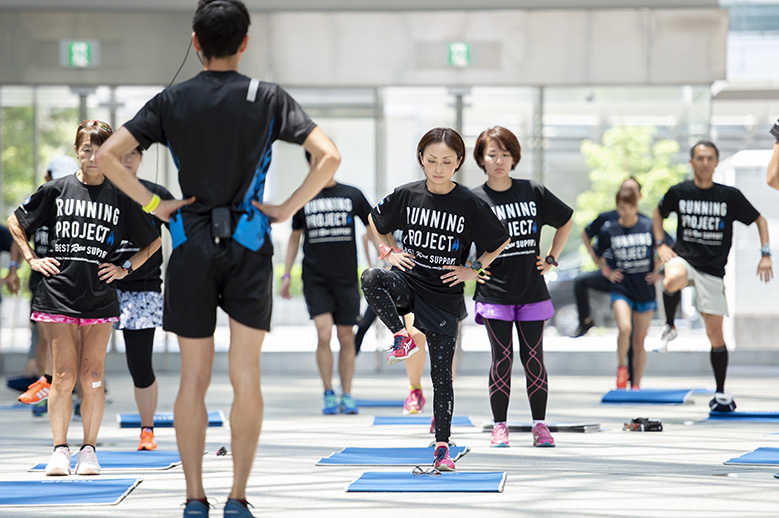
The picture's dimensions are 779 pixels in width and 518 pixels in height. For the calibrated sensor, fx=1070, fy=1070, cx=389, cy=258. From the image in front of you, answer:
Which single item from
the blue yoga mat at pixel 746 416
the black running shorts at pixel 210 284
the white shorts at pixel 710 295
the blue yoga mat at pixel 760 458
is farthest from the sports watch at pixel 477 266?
the white shorts at pixel 710 295

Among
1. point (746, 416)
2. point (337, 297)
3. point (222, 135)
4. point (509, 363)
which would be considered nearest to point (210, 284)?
point (222, 135)

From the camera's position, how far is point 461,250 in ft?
17.7

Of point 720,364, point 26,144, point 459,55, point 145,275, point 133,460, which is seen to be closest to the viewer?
point 133,460

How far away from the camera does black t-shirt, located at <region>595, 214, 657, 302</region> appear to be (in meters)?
9.59

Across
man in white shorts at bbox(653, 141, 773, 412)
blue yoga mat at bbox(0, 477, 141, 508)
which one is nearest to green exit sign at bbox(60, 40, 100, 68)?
man in white shorts at bbox(653, 141, 773, 412)

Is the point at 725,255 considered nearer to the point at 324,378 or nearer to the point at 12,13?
the point at 324,378

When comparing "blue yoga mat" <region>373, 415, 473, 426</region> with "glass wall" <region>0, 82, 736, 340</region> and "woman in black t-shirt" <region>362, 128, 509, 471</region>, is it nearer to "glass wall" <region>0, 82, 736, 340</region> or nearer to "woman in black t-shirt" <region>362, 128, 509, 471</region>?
"woman in black t-shirt" <region>362, 128, 509, 471</region>

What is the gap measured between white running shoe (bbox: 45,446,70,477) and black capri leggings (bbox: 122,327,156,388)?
1097mm

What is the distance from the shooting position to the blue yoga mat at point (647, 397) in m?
8.84

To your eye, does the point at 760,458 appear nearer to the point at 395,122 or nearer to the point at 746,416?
the point at 746,416

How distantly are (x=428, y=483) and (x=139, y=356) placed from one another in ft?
7.88

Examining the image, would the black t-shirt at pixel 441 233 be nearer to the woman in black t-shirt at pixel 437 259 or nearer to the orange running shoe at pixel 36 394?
the woman in black t-shirt at pixel 437 259

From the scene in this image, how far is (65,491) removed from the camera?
4676 millimetres

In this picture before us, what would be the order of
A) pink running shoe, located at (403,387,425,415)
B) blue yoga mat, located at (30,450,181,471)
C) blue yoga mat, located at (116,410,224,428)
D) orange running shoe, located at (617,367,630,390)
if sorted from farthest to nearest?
orange running shoe, located at (617,367,630,390) → pink running shoe, located at (403,387,425,415) → blue yoga mat, located at (116,410,224,428) → blue yoga mat, located at (30,450,181,471)
